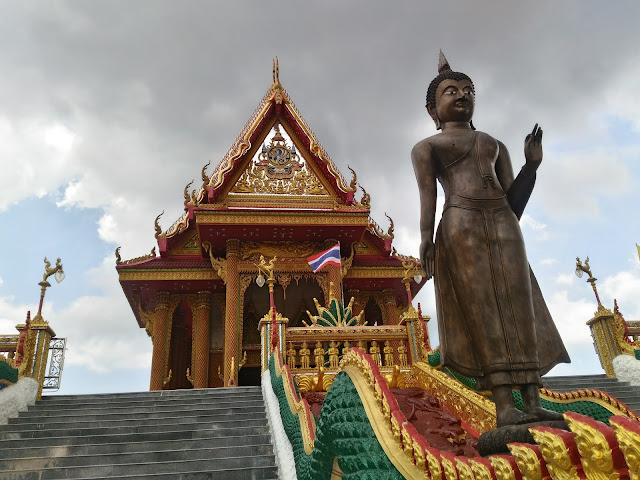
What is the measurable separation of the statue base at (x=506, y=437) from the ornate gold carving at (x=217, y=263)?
1066 cm

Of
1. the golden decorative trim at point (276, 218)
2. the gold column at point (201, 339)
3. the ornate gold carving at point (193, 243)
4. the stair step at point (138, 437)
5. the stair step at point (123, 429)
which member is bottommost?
the stair step at point (138, 437)

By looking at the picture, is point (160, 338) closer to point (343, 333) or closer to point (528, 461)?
point (343, 333)

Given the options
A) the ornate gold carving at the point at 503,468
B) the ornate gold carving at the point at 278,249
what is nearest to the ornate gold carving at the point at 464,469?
the ornate gold carving at the point at 503,468

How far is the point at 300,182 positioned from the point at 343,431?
1152 cm

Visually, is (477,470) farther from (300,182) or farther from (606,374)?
(300,182)

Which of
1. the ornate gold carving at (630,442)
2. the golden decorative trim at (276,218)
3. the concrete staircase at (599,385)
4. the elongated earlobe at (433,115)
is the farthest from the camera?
the golden decorative trim at (276,218)

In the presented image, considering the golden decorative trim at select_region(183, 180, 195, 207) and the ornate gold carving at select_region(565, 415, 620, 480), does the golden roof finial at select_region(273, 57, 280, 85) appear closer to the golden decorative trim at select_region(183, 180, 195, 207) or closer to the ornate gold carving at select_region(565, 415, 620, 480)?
the golden decorative trim at select_region(183, 180, 195, 207)

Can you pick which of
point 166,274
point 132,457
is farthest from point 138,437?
point 166,274

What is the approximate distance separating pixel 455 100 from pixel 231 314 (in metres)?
9.62

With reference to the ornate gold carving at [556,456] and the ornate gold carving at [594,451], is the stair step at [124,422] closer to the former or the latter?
the ornate gold carving at [556,456]

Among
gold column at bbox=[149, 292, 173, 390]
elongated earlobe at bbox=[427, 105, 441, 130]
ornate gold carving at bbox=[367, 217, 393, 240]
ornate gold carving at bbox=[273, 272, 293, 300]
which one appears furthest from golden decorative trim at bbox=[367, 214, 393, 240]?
elongated earlobe at bbox=[427, 105, 441, 130]

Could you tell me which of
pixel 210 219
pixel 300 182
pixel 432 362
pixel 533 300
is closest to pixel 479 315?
pixel 533 300

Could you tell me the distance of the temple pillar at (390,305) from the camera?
46.2ft

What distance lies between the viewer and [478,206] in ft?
9.36
